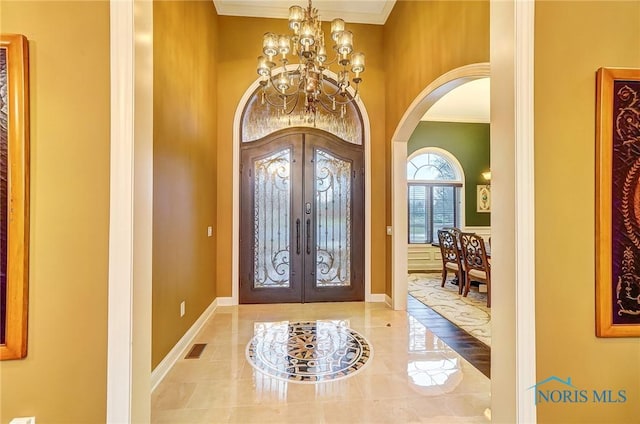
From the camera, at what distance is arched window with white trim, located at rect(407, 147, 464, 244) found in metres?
7.20

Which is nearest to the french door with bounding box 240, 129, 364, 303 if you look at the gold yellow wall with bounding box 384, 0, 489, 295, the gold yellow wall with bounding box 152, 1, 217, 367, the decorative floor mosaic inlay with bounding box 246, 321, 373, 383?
the gold yellow wall with bounding box 152, 1, 217, 367

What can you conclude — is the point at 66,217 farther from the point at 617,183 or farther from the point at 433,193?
the point at 433,193

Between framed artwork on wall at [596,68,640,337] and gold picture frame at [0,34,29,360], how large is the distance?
7.90ft

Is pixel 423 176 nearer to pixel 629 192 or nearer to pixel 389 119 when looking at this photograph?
pixel 389 119

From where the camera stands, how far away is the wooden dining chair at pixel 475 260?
4.34 metres

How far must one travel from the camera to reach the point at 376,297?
4574 millimetres

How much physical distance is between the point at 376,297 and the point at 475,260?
1.66m

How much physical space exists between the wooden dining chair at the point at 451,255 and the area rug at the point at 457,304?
24 centimetres

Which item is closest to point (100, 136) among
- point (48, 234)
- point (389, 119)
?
point (48, 234)

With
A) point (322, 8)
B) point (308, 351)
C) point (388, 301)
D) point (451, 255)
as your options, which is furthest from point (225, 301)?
point (322, 8)

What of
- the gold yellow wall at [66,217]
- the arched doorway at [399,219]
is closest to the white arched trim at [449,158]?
the arched doorway at [399,219]

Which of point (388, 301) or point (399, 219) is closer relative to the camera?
point (399, 219)

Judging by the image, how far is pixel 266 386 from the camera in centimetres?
227

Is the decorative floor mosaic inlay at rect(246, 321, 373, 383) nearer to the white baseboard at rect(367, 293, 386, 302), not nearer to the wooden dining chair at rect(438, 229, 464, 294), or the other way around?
the white baseboard at rect(367, 293, 386, 302)
